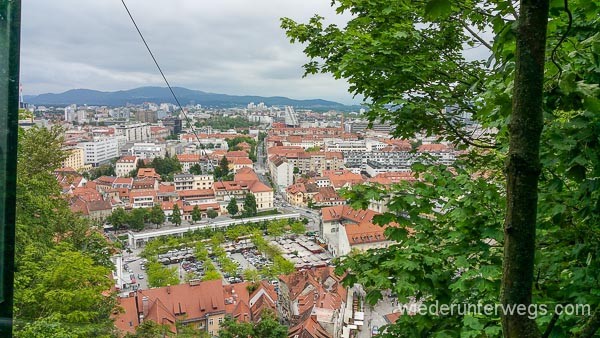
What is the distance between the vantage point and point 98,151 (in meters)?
36.6

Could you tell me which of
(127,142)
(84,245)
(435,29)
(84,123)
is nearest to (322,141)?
(127,142)

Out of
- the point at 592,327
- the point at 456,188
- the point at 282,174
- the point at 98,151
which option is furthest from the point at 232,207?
the point at 592,327

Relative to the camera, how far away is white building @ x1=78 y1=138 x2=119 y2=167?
117ft

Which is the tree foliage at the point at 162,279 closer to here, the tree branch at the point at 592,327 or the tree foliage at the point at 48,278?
the tree foliage at the point at 48,278

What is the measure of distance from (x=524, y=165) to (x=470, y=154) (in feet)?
4.97

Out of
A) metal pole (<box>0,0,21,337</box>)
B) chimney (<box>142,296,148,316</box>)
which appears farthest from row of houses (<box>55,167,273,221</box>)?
metal pole (<box>0,0,21,337</box>)

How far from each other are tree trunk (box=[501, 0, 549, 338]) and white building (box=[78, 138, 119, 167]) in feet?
122

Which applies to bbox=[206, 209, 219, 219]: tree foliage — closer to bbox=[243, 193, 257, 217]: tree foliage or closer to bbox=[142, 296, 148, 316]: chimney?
bbox=[243, 193, 257, 217]: tree foliage

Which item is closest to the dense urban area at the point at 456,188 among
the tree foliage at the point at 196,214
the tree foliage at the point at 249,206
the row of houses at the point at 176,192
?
the tree foliage at the point at 196,214

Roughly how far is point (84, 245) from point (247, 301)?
15.5 feet

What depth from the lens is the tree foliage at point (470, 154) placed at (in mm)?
883

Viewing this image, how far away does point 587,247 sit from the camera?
3.25 ft

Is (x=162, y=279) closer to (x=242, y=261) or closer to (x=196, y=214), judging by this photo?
(x=242, y=261)

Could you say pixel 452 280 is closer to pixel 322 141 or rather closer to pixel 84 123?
pixel 322 141
